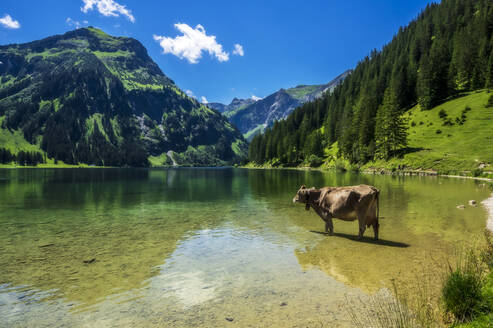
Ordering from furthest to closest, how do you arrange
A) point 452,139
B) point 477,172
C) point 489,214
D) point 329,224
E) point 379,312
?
point 452,139 < point 477,172 < point 489,214 < point 329,224 < point 379,312

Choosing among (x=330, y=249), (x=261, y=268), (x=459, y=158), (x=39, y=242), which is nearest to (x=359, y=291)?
(x=261, y=268)

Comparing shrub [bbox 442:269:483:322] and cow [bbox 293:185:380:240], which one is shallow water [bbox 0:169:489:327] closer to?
cow [bbox 293:185:380:240]

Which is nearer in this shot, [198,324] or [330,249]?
[198,324]

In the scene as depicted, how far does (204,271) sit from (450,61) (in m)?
149

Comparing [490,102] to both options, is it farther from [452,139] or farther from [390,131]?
[390,131]

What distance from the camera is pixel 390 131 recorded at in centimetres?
9144

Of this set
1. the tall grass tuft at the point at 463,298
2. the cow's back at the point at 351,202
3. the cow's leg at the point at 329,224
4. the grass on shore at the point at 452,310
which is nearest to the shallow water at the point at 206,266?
the cow's leg at the point at 329,224

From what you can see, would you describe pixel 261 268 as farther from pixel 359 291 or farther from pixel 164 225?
pixel 164 225

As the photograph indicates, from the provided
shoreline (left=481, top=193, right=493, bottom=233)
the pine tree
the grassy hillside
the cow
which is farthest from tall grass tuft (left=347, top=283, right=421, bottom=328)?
the pine tree

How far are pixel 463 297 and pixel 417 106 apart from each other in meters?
134

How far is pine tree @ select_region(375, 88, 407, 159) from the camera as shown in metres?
90.6

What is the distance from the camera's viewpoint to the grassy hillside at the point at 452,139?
68.1m

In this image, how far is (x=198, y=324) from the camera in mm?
7332

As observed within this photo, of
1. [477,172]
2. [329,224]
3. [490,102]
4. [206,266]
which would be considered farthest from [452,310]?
[490,102]
